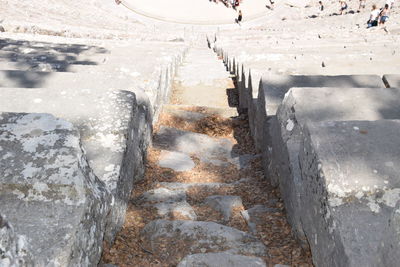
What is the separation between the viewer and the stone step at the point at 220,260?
1987mm

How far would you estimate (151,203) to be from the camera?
276 cm

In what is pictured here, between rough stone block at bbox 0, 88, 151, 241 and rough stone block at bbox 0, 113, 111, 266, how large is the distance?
346 mm

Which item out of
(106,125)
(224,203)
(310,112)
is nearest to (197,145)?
(224,203)

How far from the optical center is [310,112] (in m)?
2.66

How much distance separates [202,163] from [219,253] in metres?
1.69

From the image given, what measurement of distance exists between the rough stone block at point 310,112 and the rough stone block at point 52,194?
44.0 inches

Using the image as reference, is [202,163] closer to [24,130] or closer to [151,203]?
[151,203]

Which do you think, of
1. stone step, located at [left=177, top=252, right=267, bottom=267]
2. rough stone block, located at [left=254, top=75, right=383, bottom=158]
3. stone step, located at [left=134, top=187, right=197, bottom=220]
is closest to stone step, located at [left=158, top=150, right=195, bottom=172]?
stone step, located at [left=134, top=187, right=197, bottom=220]

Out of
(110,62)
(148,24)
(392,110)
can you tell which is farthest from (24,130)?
(148,24)

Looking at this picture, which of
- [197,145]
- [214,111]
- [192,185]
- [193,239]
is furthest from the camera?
[214,111]

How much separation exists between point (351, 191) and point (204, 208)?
120 cm

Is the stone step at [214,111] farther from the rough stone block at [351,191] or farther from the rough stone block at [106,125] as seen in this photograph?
the rough stone block at [351,191]

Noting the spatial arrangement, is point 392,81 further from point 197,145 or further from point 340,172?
point 340,172

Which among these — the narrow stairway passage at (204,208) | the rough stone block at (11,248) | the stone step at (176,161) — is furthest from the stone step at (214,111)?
the rough stone block at (11,248)
